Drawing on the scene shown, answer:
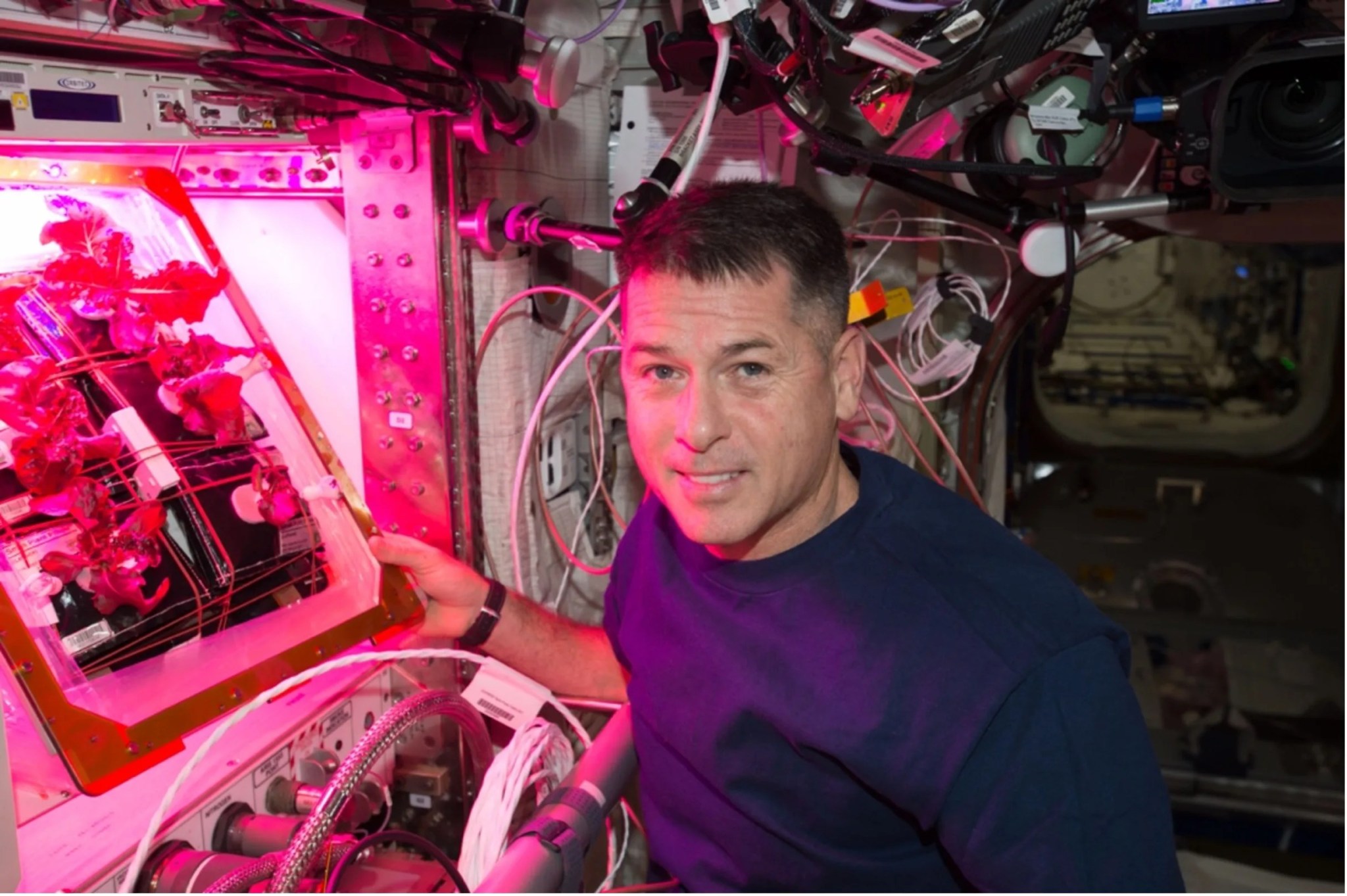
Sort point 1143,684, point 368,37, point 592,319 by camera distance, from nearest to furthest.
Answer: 1. point 368,37
2. point 592,319
3. point 1143,684

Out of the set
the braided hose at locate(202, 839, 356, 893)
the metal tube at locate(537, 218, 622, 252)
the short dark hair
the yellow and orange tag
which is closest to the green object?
the yellow and orange tag

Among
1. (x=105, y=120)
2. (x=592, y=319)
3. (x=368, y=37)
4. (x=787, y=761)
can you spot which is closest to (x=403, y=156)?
(x=368, y=37)

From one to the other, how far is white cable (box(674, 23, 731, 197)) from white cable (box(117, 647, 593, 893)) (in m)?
0.87

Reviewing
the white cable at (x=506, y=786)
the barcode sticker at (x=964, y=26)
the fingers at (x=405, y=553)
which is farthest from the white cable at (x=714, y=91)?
the white cable at (x=506, y=786)

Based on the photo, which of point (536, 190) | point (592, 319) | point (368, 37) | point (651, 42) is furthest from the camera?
point (592, 319)

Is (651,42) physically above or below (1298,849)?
above

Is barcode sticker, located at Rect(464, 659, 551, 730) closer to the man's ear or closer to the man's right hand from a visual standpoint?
the man's right hand

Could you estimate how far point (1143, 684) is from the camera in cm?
363

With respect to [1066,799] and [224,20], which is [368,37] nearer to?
[224,20]

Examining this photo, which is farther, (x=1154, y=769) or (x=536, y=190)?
(x=536, y=190)

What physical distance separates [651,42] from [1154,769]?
144cm

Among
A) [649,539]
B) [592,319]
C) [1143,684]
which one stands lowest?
[1143,684]

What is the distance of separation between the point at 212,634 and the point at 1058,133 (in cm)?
162

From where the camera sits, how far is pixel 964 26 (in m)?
1.29
